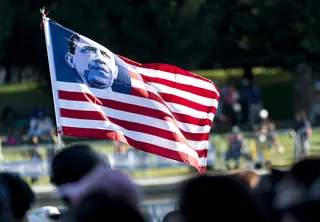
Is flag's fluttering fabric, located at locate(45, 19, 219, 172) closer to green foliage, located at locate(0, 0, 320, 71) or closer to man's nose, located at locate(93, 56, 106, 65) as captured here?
man's nose, located at locate(93, 56, 106, 65)

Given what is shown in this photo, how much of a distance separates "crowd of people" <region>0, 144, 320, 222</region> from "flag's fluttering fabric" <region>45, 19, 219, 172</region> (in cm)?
332

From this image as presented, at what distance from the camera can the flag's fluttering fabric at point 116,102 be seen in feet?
26.8

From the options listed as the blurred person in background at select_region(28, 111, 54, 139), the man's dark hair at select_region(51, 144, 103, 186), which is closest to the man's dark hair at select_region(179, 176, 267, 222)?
the man's dark hair at select_region(51, 144, 103, 186)

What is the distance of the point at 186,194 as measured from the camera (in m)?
3.42

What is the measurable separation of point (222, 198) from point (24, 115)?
35.7 m

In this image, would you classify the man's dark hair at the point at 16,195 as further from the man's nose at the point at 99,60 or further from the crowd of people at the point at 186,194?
the man's nose at the point at 99,60

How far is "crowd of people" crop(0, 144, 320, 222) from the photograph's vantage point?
10.9 feet

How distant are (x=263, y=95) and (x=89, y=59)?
105 ft

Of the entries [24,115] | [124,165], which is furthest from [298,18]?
[124,165]

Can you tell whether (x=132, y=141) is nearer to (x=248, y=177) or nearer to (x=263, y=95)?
(x=248, y=177)

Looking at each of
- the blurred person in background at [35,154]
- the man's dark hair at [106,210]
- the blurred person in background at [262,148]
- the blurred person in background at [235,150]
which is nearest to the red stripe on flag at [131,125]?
the man's dark hair at [106,210]

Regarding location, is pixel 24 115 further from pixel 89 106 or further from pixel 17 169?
pixel 89 106

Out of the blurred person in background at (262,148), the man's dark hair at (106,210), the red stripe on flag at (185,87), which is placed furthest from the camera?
the blurred person in background at (262,148)

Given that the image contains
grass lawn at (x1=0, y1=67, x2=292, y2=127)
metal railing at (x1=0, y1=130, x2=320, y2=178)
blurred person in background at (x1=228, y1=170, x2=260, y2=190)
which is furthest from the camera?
grass lawn at (x1=0, y1=67, x2=292, y2=127)
